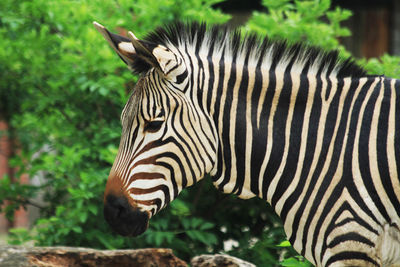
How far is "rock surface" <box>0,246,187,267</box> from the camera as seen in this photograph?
10.8 ft

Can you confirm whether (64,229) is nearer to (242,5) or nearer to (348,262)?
(348,262)

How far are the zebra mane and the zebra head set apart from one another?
0.55 feet

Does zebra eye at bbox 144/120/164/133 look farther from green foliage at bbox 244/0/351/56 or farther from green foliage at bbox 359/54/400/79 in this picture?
green foliage at bbox 359/54/400/79

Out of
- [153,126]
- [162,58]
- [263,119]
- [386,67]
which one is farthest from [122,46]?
[386,67]

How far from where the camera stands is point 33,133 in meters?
5.79

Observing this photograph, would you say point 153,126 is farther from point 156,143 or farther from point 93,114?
point 93,114

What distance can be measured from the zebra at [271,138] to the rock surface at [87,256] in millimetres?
884

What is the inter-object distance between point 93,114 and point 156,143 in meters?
2.27

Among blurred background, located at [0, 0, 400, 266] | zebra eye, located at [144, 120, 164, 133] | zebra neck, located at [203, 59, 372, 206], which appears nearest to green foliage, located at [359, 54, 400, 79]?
blurred background, located at [0, 0, 400, 266]

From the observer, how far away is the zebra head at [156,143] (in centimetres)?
253

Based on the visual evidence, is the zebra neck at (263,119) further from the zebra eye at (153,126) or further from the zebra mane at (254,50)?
the zebra eye at (153,126)

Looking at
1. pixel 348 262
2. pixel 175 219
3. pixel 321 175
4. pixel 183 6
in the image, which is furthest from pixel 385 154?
pixel 183 6

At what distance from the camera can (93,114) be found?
4695 millimetres

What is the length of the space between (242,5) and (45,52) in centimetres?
467
